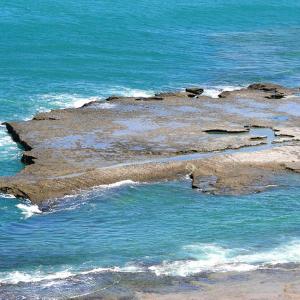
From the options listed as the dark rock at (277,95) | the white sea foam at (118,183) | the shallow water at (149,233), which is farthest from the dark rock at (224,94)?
the white sea foam at (118,183)

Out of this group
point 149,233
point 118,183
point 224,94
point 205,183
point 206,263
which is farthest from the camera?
point 224,94

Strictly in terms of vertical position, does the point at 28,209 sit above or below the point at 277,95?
below

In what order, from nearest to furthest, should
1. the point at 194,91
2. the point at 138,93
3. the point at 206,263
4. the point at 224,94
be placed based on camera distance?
the point at 206,263 < the point at 224,94 < the point at 194,91 < the point at 138,93

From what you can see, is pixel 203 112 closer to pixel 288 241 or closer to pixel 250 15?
pixel 288 241

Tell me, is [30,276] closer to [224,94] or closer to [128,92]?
[128,92]

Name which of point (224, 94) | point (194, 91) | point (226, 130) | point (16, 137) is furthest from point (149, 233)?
point (194, 91)

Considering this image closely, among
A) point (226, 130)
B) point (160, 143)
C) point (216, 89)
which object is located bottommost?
point (216, 89)
